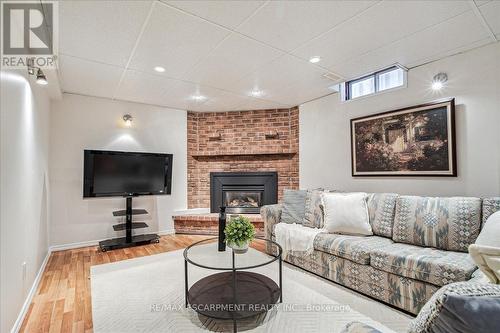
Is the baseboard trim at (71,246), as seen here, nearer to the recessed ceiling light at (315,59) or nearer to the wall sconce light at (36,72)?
the wall sconce light at (36,72)

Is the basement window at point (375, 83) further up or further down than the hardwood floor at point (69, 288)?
further up

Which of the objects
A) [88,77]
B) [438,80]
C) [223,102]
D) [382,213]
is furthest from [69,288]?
[438,80]

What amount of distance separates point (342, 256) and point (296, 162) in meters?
A: 2.33

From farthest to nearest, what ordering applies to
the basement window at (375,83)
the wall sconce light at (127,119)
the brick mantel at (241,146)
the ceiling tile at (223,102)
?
1. the brick mantel at (241,146)
2. the wall sconce light at (127,119)
3. the ceiling tile at (223,102)
4. the basement window at (375,83)

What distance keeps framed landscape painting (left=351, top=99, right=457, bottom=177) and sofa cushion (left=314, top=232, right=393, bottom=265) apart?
3.27 ft

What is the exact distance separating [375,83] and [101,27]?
10.5 feet

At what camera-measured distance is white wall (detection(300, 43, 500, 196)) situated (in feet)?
7.83

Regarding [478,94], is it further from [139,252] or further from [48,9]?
[139,252]

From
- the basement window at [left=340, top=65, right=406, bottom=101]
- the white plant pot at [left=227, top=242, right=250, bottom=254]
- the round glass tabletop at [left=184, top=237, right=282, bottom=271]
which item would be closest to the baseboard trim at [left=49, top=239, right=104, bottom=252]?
the round glass tabletop at [left=184, top=237, right=282, bottom=271]

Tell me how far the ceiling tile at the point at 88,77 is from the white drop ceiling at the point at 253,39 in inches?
0.5

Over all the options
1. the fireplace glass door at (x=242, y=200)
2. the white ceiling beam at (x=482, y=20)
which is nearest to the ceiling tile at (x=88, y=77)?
the fireplace glass door at (x=242, y=200)

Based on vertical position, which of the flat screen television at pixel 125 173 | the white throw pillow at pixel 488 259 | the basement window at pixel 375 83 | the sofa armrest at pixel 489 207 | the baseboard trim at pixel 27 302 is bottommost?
the baseboard trim at pixel 27 302

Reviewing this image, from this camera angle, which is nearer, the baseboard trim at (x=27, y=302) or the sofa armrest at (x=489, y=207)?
the baseboard trim at (x=27, y=302)

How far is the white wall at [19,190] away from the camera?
1669 mm
